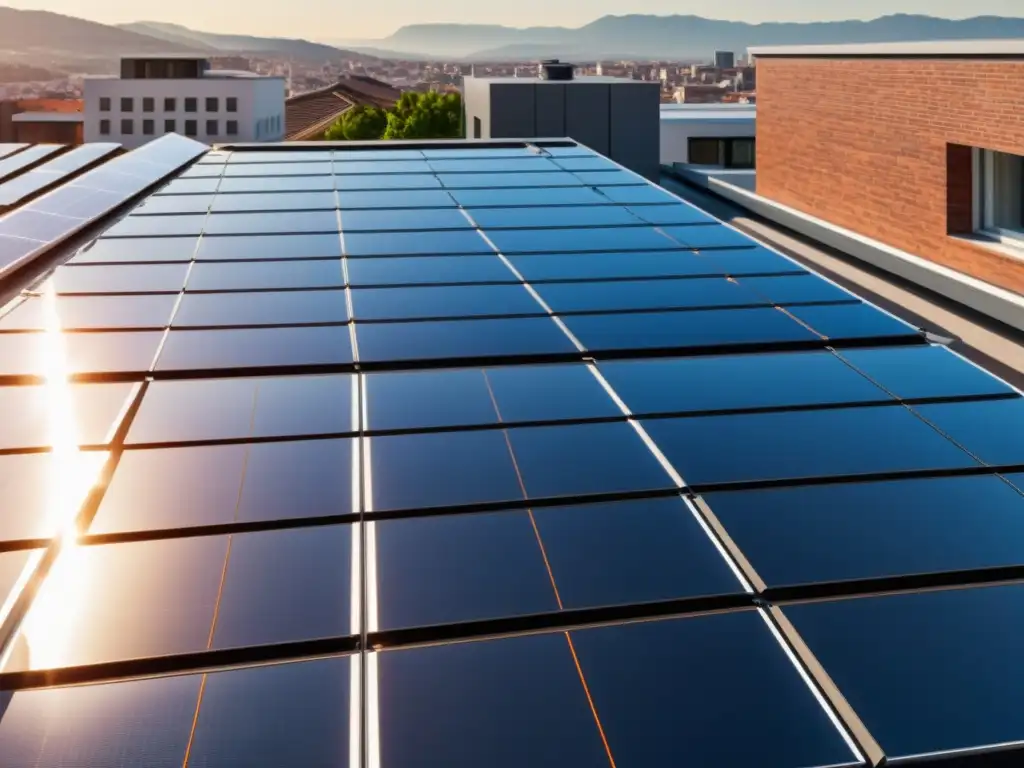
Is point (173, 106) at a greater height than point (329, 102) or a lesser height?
lesser

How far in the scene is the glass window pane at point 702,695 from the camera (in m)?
5.21

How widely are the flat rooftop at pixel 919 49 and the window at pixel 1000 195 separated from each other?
243cm

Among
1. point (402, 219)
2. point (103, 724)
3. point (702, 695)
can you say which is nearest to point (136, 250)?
point (402, 219)

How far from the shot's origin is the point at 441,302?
529 inches

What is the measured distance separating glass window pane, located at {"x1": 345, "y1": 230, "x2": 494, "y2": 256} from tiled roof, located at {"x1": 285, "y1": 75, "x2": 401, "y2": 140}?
429 ft

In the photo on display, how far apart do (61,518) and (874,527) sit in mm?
5785

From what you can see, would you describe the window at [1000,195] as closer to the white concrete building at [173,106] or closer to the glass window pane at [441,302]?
the glass window pane at [441,302]

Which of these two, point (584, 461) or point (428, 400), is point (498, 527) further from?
point (428, 400)

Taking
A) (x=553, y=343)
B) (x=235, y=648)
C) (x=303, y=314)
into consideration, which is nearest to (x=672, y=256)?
(x=553, y=343)

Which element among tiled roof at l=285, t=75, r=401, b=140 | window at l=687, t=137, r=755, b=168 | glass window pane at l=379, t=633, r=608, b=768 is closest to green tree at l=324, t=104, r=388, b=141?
window at l=687, t=137, r=755, b=168

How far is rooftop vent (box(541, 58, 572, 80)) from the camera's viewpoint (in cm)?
4562

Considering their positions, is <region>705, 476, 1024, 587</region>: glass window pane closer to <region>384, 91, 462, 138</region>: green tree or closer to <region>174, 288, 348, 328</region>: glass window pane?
<region>174, 288, 348, 328</region>: glass window pane

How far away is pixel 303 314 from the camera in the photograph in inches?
506

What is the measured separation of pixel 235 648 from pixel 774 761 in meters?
2.99
